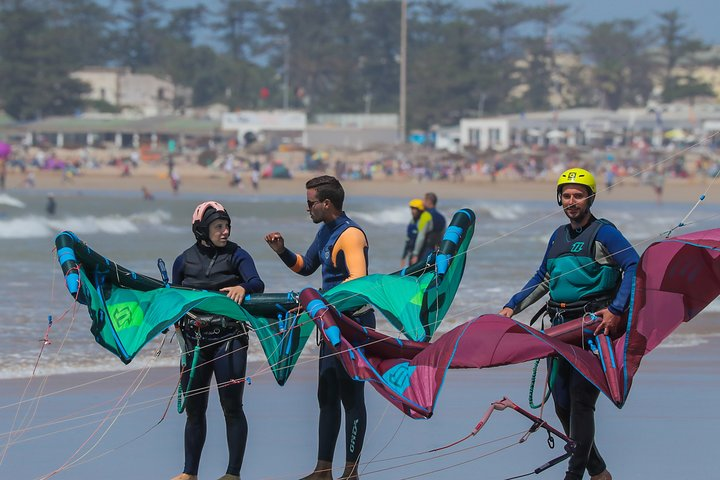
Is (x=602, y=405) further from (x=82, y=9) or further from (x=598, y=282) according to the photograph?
(x=82, y=9)

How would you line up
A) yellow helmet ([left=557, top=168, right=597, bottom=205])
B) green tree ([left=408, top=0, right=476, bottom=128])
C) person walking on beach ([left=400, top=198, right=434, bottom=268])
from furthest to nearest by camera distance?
green tree ([left=408, top=0, right=476, bottom=128]) < person walking on beach ([left=400, top=198, right=434, bottom=268]) < yellow helmet ([left=557, top=168, right=597, bottom=205])

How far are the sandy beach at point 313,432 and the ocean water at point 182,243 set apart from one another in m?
0.63

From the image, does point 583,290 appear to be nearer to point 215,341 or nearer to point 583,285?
point 583,285

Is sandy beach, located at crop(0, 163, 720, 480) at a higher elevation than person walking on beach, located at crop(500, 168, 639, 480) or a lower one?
lower

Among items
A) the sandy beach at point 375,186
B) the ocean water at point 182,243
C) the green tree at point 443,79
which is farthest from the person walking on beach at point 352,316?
the green tree at point 443,79

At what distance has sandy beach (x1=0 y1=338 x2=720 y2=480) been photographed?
709cm

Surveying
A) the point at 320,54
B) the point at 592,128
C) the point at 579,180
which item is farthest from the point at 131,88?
the point at 579,180

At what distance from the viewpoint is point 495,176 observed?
70.8m

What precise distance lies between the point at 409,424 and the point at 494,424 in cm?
54

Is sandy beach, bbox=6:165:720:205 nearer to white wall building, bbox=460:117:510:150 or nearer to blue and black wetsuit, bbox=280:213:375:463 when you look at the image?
white wall building, bbox=460:117:510:150

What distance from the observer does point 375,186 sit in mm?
65312

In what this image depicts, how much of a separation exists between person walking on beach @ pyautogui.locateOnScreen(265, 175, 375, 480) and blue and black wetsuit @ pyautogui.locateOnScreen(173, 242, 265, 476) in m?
0.27

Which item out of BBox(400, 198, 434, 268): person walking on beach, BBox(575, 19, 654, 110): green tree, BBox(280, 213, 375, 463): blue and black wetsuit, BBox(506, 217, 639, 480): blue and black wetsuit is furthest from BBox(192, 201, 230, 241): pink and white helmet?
BBox(575, 19, 654, 110): green tree

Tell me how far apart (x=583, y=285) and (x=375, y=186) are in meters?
59.1
